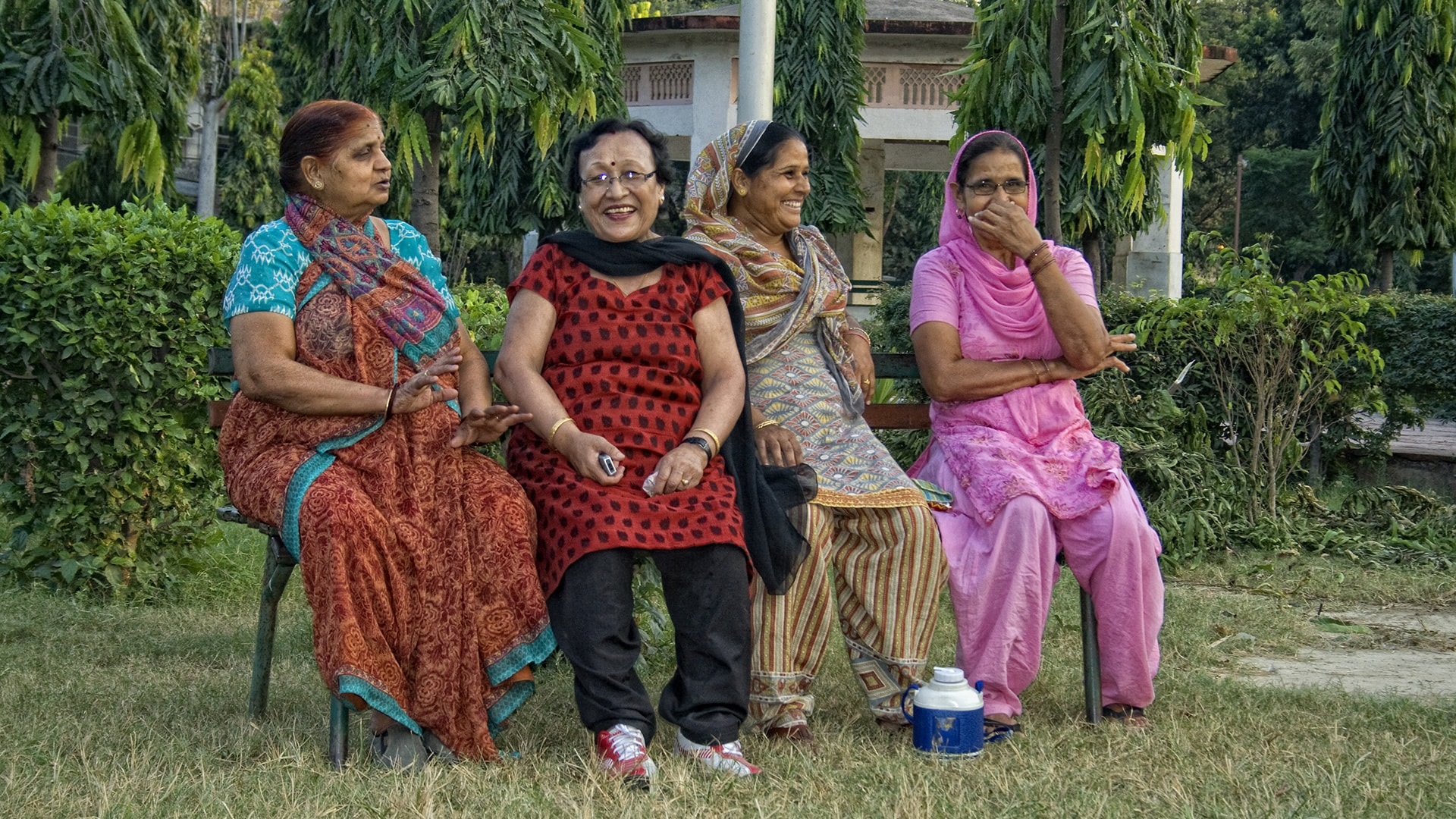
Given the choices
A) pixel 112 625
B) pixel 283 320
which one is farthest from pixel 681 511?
pixel 112 625

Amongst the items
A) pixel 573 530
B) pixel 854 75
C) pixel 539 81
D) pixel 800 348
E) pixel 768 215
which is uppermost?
pixel 854 75

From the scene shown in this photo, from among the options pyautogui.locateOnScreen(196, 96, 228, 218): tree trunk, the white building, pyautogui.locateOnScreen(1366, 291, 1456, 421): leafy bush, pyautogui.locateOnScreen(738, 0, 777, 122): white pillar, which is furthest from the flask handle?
pyautogui.locateOnScreen(196, 96, 228, 218): tree trunk

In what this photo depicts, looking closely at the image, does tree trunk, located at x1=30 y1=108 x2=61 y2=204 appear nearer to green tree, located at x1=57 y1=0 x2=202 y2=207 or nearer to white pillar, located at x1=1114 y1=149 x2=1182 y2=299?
green tree, located at x1=57 y1=0 x2=202 y2=207

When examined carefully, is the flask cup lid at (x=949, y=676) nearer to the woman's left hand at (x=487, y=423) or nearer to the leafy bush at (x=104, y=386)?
the woman's left hand at (x=487, y=423)

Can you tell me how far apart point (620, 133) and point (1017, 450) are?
4.51ft

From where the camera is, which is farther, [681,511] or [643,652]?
[643,652]

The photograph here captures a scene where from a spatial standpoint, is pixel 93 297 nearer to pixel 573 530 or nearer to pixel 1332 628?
pixel 573 530

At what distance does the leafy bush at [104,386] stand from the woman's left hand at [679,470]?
2827mm

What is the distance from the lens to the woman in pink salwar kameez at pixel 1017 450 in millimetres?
3701

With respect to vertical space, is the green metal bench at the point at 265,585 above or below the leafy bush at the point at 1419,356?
below

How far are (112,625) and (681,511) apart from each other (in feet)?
9.09

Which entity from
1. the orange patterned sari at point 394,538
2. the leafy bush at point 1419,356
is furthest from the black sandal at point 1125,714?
the leafy bush at point 1419,356

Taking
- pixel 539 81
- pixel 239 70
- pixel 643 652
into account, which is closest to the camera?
pixel 643 652

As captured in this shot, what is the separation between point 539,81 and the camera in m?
6.50
